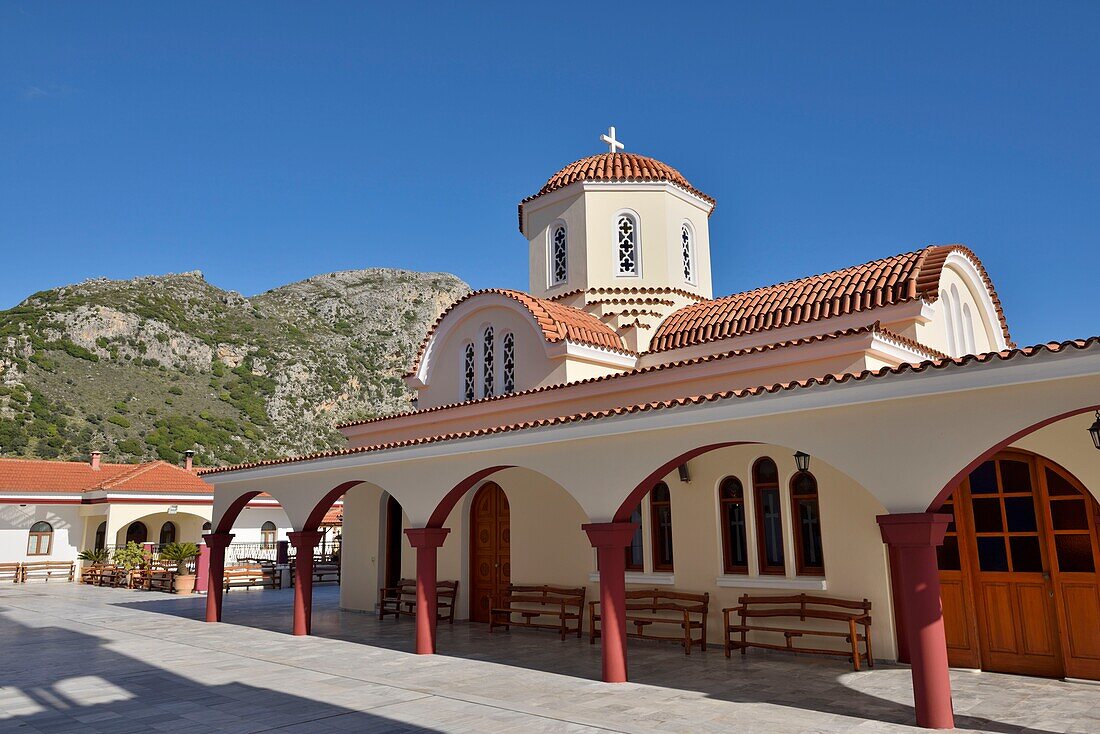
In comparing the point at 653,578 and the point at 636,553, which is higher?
the point at 636,553

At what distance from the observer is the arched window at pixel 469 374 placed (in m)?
17.0

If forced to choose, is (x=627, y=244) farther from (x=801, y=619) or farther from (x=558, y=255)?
(x=801, y=619)

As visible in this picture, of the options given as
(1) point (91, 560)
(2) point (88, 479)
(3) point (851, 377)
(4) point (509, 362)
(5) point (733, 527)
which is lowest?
(1) point (91, 560)

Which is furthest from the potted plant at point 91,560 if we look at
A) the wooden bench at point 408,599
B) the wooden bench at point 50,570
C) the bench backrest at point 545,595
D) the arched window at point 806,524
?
the arched window at point 806,524

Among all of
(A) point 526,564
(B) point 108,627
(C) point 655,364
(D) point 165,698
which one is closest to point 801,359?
(C) point 655,364

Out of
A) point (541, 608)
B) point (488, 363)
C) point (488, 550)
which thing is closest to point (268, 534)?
point (488, 550)

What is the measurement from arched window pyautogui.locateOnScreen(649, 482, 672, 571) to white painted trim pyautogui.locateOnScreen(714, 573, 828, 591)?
3.78 feet

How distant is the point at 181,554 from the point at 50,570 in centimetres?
918

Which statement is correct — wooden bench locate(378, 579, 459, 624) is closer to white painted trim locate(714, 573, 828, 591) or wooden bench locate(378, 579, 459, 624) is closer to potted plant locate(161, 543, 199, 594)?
white painted trim locate(714, 573, 828, 591)

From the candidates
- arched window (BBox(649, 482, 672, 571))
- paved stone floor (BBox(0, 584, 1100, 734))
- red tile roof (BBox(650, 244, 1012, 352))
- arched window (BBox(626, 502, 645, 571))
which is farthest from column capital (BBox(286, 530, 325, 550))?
red tile roof (BBox(650, 244, 1012, 352))

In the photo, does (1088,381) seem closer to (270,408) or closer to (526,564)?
(526,564)

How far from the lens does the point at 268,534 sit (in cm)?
3400

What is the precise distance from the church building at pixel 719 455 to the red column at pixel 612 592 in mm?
35

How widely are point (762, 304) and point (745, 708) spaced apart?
26.6 feet
